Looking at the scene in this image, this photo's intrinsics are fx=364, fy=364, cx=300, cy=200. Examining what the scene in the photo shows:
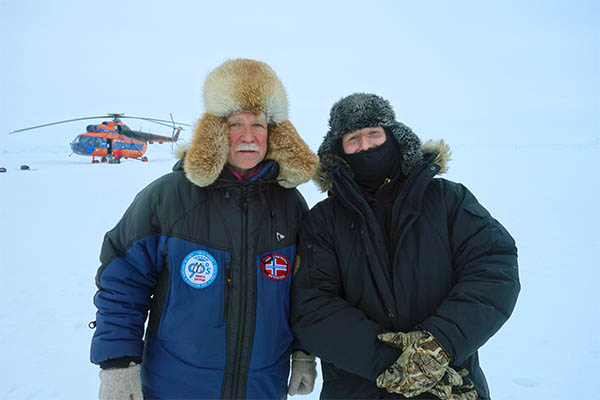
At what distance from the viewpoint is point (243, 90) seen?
1811 mm

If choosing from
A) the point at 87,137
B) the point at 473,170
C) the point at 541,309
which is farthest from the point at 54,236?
the point at 87,137

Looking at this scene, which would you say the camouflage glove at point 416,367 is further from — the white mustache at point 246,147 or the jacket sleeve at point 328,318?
the white mustache at point 246,147

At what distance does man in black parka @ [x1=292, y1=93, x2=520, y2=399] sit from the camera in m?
A: 1.44

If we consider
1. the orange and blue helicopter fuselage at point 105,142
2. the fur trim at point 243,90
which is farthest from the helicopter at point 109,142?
the fur trim at point 243,90

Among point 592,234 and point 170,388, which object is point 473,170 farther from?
point 170,388

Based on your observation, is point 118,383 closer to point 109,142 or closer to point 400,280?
point 400,280

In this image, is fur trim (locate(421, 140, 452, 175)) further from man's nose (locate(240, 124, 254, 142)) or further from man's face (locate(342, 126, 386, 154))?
man's nose (locate(240, 124, 254, 142))

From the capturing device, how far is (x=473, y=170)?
46.2 ft

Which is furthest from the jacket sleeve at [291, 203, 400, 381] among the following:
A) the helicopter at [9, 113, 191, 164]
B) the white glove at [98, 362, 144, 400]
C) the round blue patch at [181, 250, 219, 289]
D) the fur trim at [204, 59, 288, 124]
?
the helicopter at [9, 113, 191, 164]

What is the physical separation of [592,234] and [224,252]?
7.37 meters

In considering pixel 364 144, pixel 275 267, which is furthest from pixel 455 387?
pixel 364 144

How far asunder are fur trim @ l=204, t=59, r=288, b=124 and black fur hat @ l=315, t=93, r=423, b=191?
319mm

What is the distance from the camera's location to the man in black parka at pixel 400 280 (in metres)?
1.44

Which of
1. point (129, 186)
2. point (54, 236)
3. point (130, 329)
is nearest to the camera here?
point (130, 329)
